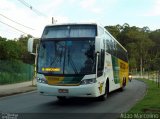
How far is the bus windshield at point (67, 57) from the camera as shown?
55.3ft

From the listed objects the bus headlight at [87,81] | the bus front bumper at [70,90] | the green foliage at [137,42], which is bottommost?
the bus front bumper at [70,90]

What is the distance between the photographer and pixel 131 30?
424ft

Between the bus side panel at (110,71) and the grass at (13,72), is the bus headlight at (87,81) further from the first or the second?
the grass at (13,72)

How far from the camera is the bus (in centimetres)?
1666

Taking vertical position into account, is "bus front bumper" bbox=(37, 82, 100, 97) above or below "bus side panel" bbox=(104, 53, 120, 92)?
below

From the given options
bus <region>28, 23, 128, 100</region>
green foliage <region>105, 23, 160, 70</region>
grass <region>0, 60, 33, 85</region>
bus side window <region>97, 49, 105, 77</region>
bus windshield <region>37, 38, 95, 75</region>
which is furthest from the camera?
green foliage <region>105, 23, 160, 70</region>

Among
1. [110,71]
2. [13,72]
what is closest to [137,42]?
[13,72]

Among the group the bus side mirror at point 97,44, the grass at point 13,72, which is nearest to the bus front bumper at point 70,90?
the bus side mirror at point 97,44

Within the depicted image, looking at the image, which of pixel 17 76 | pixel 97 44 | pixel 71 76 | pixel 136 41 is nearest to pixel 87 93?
pixel 71 76

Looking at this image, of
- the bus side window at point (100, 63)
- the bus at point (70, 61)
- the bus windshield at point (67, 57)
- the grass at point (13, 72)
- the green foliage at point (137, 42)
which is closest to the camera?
the bus at point (70, 61)

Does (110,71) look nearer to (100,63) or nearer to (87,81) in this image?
(100,63)

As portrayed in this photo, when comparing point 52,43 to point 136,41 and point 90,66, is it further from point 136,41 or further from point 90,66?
point 136,41

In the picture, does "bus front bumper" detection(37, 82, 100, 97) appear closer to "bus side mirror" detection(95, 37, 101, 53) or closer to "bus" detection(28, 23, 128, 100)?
"bus" detection(28, 23, 128, 100)

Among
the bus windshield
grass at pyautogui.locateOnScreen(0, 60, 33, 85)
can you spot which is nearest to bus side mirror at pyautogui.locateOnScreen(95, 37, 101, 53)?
the bus windshield
